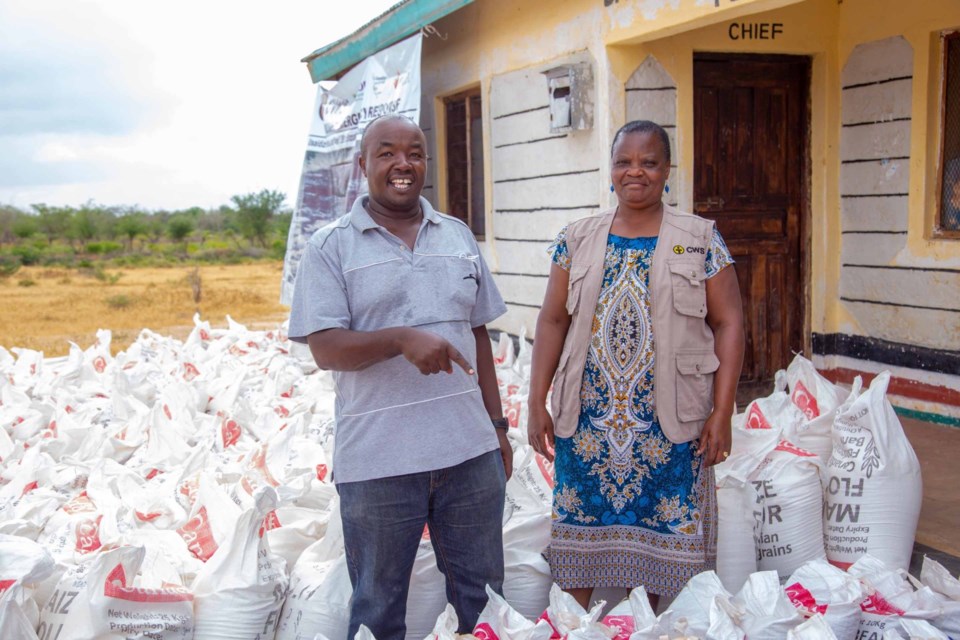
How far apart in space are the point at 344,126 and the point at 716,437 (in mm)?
5851

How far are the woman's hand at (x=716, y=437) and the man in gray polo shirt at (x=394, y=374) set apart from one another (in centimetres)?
61

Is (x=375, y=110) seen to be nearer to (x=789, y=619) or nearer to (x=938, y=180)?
(x=938, y=180)

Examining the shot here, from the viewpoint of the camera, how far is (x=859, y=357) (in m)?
5.30

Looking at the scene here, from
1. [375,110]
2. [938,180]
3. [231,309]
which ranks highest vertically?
[375,110]

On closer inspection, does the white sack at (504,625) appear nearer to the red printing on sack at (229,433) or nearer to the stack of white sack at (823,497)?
the stack of white sack at (823,497)

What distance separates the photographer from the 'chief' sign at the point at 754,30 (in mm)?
5043

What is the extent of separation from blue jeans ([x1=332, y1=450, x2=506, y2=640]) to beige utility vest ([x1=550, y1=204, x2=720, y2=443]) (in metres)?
0.44

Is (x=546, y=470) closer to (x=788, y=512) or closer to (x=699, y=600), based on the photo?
(x=788, y=512)

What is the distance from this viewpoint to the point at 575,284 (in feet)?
8.59

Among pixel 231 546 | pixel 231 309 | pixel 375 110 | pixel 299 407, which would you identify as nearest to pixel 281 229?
pixel 231 309

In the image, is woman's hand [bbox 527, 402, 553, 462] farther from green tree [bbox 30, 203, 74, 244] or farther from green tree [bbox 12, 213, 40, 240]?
green tree [bbox 12, 213, 40, 240]

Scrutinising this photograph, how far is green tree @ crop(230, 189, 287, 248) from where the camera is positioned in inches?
1455

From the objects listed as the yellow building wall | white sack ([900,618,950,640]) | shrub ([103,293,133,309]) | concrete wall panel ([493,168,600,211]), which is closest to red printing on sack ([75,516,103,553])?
white sack ([900,618,950,640])

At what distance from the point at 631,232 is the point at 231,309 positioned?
1385 centimetres
